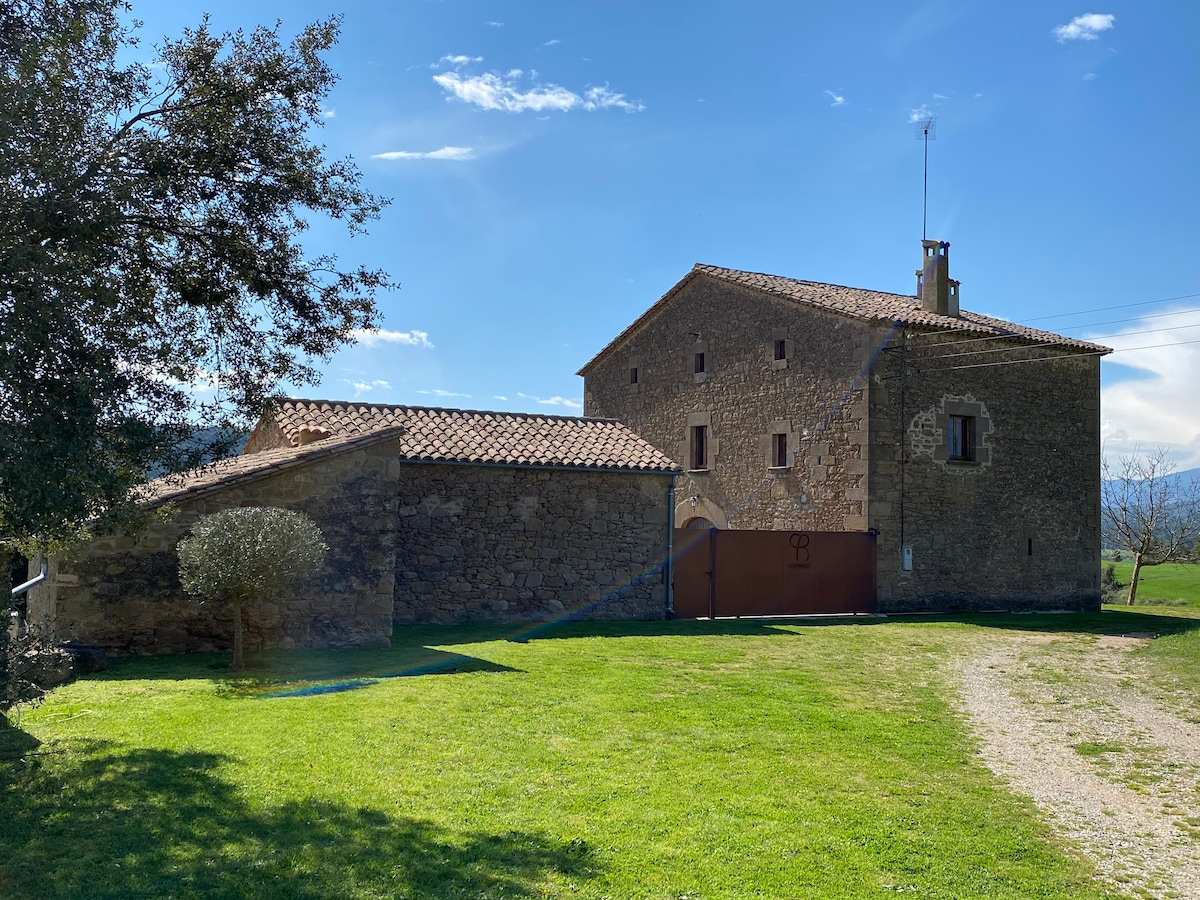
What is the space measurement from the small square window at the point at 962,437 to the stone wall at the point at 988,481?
0.58 ft

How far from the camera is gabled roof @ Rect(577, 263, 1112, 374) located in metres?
20.8

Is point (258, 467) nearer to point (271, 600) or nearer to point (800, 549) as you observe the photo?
point (271, 600)

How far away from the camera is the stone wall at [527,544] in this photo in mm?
16125

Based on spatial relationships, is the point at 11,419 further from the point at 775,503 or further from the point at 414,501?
the point at 775,503

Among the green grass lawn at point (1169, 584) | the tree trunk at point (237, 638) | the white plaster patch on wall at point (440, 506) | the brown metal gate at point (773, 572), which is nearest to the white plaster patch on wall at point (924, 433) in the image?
the brown metal gate at point (773, 572)

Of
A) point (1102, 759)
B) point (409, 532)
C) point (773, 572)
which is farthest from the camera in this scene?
point (773, 572)

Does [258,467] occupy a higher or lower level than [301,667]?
higher

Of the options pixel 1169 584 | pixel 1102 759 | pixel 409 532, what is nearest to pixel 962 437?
pixel 409 532

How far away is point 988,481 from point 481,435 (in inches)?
459

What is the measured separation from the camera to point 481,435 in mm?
17688

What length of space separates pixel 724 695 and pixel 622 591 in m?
7.51

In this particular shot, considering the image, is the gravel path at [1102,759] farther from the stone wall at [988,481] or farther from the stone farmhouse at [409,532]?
the stone wall at [988,481]

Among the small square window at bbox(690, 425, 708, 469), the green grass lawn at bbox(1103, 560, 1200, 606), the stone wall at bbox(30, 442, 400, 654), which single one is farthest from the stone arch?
the green grass lawn at bbox(1103, 560, 1200, 606)

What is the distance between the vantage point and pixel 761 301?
74.5ft
